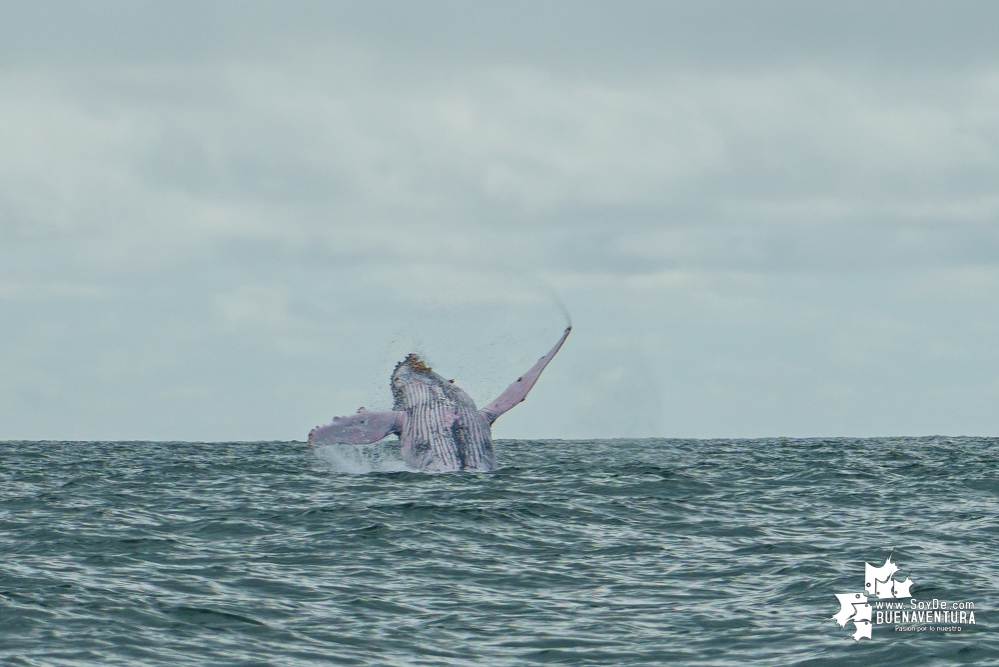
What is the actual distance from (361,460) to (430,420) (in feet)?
16.2

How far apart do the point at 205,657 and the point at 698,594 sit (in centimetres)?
611

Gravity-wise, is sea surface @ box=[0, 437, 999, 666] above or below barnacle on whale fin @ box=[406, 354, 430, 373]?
below

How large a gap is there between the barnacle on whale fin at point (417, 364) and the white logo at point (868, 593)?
476 inches

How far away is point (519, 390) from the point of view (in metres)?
25.7

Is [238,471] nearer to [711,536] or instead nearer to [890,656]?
[711,536]

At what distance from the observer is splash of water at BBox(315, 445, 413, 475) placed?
28953mm

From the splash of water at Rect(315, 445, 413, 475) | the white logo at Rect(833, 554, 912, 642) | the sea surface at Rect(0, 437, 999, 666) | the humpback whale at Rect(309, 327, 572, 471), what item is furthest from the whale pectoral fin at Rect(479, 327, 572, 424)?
the white logo at Rect(833, 554, 912, 642)

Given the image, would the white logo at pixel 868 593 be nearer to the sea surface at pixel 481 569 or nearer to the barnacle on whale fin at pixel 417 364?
the sea surface at pixel 481 569

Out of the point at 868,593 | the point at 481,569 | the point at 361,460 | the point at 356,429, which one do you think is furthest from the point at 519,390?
the point at 868,593

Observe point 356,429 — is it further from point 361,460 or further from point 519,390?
point 361,460

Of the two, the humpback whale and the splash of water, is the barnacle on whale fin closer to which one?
the humpback whale

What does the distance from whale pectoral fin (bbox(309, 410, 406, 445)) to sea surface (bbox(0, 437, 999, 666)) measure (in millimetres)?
1001

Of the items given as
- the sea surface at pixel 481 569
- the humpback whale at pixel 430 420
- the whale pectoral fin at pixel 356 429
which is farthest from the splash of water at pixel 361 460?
the whale pectoral fin at pixel 356 429

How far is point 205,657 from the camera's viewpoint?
12.1m
